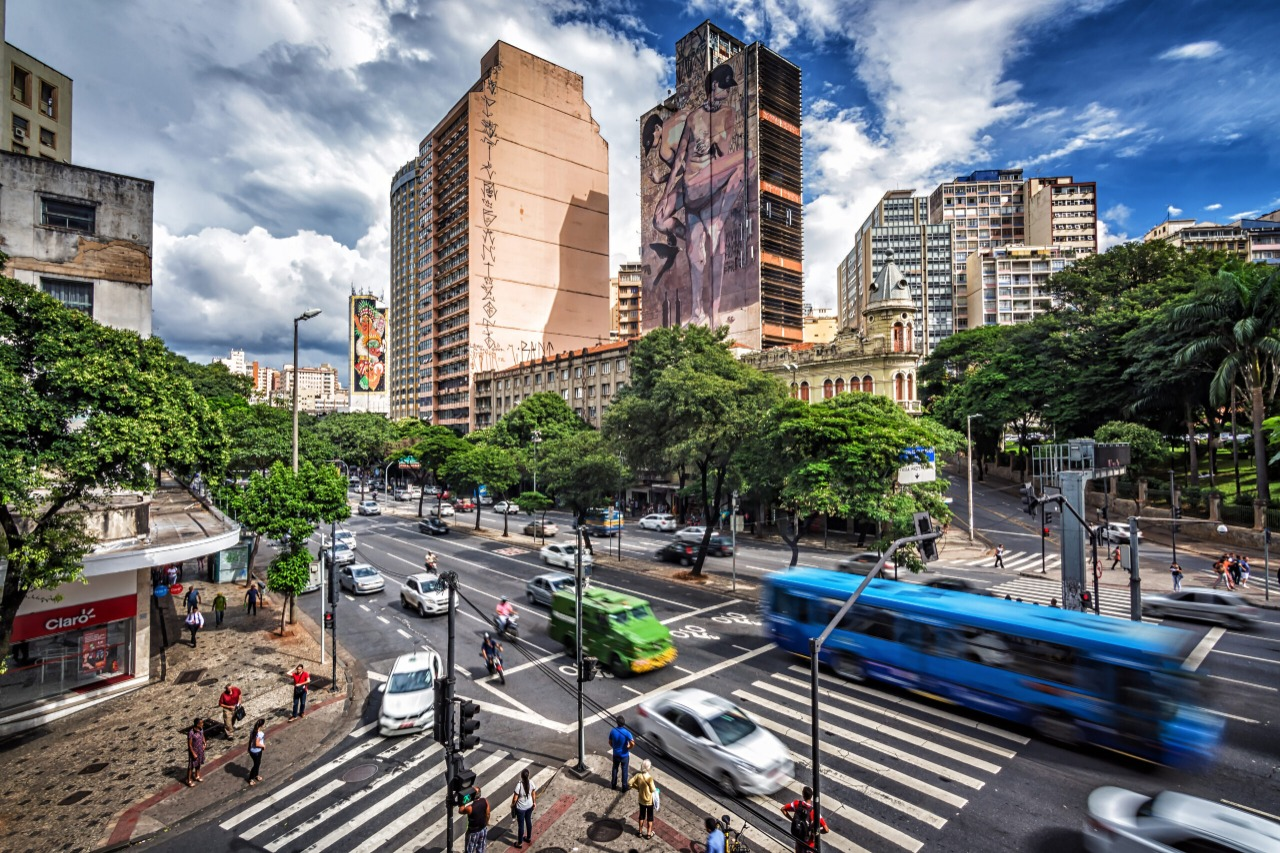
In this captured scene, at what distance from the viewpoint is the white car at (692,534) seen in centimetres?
3892

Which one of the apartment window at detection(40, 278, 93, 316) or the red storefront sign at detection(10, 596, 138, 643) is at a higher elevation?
the apartment window at detection(40, 278, 93, 316)

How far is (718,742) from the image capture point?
39.0 ft

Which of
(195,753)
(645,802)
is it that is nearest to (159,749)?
(195,753)

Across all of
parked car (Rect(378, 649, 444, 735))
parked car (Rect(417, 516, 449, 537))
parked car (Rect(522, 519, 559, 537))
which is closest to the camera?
parked car (Rect(378, 649, 444, 735))

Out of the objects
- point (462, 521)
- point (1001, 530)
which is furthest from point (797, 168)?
point (462, 521)

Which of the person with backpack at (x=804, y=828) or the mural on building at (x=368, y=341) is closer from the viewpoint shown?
the person with backpack at (x=804, y=828)

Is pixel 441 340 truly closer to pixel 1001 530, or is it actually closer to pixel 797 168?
pixel 797 168

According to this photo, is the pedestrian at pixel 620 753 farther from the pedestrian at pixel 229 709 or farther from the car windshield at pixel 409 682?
the pedestrian at pixel 229 709

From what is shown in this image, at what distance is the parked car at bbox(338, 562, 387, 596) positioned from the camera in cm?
2767

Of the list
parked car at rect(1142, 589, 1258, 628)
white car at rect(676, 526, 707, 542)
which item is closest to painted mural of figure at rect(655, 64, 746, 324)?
white car at rect(676, 526, 707, 542)

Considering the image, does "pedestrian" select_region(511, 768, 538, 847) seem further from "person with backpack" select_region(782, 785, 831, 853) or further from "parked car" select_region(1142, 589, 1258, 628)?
"parked car" select_region(1142, 589, 1258, 628)

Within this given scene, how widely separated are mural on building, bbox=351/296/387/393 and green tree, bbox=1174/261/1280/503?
14339 centimetres

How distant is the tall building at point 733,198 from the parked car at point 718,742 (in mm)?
60820

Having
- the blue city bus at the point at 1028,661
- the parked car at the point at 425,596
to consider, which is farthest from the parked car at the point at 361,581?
the blue city bus at the point at 1028,661
